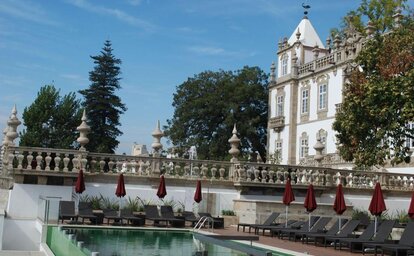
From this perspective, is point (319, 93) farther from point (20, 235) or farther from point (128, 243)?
point (128, 243)

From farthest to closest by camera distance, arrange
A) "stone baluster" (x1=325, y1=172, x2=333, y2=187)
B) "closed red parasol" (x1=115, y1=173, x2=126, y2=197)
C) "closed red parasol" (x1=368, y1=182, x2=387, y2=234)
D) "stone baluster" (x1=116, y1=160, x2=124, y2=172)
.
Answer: "stone baluster" (x1=325, y1=172, x2=333, y2=187)
"stone baluster" (x1=116, y1=160, x2=124, y2=172)
"closed red parasol" (x1=115, y1=173, x2=126, y2=197)
"closed red parasol" (x1=368, y1=182, x2=387, y2=234)

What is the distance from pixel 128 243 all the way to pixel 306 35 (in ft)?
123

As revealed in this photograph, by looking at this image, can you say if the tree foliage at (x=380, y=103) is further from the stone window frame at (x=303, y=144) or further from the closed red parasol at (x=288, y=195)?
the stone window frame at (x=303, y=144)

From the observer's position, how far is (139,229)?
1902 cm

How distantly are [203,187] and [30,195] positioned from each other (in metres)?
6.75

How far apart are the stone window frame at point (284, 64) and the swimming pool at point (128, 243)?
102 ft

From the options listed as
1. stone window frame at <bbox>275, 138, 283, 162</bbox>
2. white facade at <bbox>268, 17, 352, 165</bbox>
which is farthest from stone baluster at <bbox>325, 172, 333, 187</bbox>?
stone window frame at <bbox>275, 138, 283, 162</bbox>

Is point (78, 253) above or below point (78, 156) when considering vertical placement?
below

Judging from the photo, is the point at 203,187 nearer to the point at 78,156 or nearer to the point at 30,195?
the point at 78,156

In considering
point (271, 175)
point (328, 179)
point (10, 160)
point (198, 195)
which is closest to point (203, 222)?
point (198, 195)

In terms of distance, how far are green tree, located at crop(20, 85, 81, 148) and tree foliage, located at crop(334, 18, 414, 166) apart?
28284mm

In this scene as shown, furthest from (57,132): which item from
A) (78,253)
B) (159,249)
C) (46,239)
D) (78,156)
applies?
(78,253)

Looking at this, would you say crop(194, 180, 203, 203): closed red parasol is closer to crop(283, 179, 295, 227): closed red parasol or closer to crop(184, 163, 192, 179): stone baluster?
crop(184, 163, 192, 179): stone baluster

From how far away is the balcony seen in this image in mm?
47625
